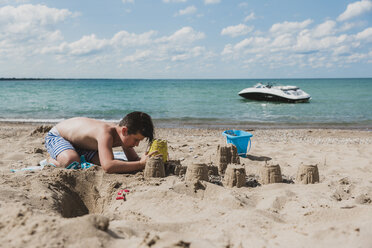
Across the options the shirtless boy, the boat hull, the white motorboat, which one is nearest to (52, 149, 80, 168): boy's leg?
the shirtless boy

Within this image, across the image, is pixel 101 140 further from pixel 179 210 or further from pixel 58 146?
pixel 179 210

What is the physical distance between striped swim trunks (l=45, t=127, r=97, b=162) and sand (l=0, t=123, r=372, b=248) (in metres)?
0.41

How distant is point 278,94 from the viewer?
2130 centimetres

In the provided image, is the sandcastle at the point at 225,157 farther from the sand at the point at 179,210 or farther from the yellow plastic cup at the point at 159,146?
the yellow plastic cup at the point at 159,146

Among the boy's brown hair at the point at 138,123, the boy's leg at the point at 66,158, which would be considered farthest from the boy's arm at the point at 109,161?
the boy's leg at the point at 66,158

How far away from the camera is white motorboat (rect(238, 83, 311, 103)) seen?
2111 cm

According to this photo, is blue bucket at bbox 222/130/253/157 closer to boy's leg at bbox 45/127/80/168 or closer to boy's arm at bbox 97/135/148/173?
boy's arm at bbox 97/135/148/173

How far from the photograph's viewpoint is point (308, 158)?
5.60 metres

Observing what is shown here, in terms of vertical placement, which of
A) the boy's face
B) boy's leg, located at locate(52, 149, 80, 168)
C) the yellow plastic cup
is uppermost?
the boy's face

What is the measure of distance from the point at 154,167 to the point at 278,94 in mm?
19104

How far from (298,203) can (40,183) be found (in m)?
2.67

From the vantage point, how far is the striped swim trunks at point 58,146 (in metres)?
4.12

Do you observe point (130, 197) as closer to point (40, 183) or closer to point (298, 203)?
point (40, 183)

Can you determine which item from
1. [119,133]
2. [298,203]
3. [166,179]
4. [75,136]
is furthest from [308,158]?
[75,136]
